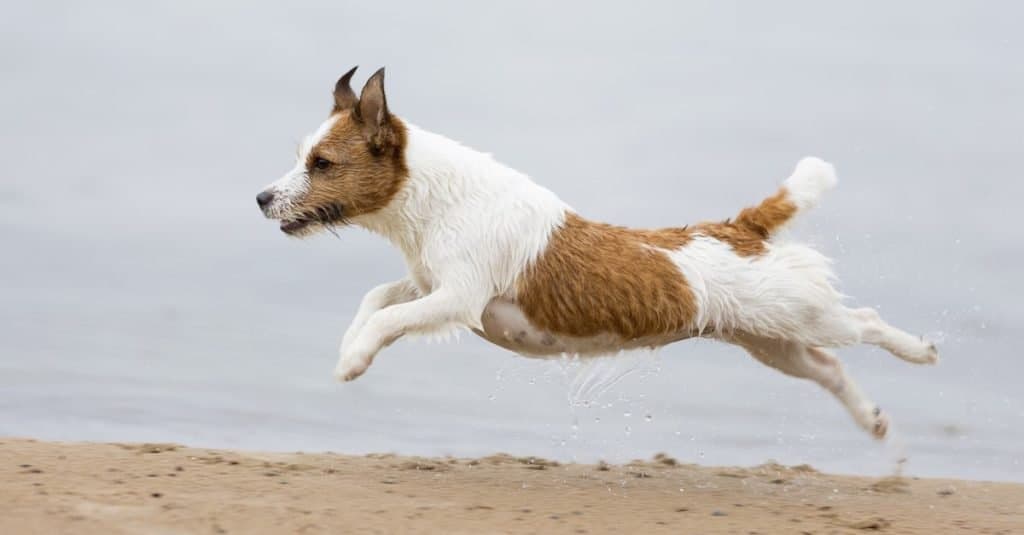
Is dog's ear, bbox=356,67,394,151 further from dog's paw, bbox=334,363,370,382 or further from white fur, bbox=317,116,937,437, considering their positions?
dog's paw, bbox=334,363,370,382

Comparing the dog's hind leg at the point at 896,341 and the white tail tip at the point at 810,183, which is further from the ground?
the white tail tip at the point at 810,183

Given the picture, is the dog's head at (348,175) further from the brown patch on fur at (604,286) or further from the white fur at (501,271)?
the brown patch on fur at (604,286)

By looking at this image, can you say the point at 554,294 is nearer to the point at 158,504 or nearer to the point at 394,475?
the point at 394,475

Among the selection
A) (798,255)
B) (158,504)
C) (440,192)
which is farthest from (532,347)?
(158,504)

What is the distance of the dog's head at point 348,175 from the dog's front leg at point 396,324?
897 mm

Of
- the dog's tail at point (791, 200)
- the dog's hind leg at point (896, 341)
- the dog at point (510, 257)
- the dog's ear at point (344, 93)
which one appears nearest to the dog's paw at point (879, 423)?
the dog's hind leg at point (896, 341)

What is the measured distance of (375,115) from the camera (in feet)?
33.7

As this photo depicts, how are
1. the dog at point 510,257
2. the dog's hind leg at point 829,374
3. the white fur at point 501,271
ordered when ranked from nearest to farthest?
the white fur at point 501,271 → the dog at point 510,257 → the dog's hind leg at point 829,374

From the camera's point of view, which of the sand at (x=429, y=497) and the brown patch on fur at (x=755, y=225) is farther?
the brown patch on fur at (x=755, y=225)

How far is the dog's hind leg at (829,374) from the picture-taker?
11797 millimetres

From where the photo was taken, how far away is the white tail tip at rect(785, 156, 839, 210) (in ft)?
36.8

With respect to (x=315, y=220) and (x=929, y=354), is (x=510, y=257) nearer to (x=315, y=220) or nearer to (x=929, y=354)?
(x=315, y=220)

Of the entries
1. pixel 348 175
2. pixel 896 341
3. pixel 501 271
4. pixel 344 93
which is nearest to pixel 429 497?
pixel 501 271

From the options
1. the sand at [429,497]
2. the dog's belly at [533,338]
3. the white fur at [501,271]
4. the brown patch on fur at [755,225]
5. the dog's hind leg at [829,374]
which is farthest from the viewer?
the dog's hind leg at [829,374]
